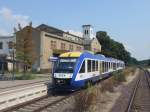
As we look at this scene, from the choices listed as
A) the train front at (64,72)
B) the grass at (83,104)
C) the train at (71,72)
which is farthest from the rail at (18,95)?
the grass at (83,104)

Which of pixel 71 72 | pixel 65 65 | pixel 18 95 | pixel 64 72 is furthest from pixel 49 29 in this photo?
pixel 18 95

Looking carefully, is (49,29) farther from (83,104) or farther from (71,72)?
(83,104)

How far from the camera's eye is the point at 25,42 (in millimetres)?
40594

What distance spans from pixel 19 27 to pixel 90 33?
74.5m

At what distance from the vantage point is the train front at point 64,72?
20.2 m

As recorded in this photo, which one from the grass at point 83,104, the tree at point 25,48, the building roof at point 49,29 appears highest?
the building roof at point 49,29

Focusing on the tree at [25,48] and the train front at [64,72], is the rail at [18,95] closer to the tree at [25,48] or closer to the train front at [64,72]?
the train front at [64,72]

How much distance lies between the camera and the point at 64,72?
20.7m

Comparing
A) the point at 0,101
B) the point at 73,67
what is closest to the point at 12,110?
the point at 0,101

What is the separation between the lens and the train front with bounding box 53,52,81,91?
20.2 metres

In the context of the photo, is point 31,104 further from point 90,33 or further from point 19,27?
point 90,33

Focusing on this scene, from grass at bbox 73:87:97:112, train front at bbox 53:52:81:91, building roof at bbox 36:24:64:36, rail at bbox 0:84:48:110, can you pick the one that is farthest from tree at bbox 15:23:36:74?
building roof at bbox 36:24:64:36

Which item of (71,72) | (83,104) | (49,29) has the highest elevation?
(49,29)

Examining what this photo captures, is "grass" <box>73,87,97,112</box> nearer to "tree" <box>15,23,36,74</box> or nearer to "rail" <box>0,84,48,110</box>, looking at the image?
"rail" <box>0,84,48,110</box>
